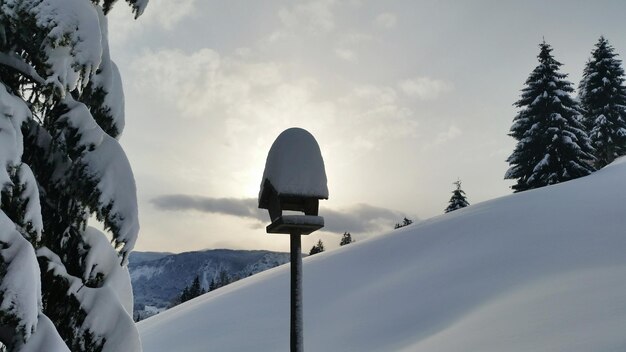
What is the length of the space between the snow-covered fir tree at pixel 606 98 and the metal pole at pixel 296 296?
36692 millimetres

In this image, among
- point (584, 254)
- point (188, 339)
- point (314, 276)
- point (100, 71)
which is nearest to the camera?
point (100, 71)

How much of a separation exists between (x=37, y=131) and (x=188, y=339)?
819cm

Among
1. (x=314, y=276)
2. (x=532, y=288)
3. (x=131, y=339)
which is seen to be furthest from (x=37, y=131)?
(x=314, y=276)

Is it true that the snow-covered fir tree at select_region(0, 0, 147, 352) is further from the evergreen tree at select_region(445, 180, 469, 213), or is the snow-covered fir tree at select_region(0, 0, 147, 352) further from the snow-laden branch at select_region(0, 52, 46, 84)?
the evergreen tree at select_region(445, 180, 469, 213)

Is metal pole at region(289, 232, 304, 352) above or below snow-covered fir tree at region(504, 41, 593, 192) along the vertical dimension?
below

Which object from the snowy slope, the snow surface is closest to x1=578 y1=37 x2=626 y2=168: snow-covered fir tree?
the snowy slope

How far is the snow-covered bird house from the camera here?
Result: 381 centimetres

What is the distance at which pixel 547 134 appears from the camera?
2873 centimetres

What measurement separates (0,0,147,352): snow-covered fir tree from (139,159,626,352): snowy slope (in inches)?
161

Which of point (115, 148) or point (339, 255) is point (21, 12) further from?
point (339, 255)

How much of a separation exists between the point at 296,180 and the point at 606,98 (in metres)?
38.2

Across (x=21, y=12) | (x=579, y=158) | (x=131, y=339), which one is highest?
(x=579, y=158)

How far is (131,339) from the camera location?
3955 millimetres

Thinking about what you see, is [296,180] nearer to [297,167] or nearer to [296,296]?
[297,167]
